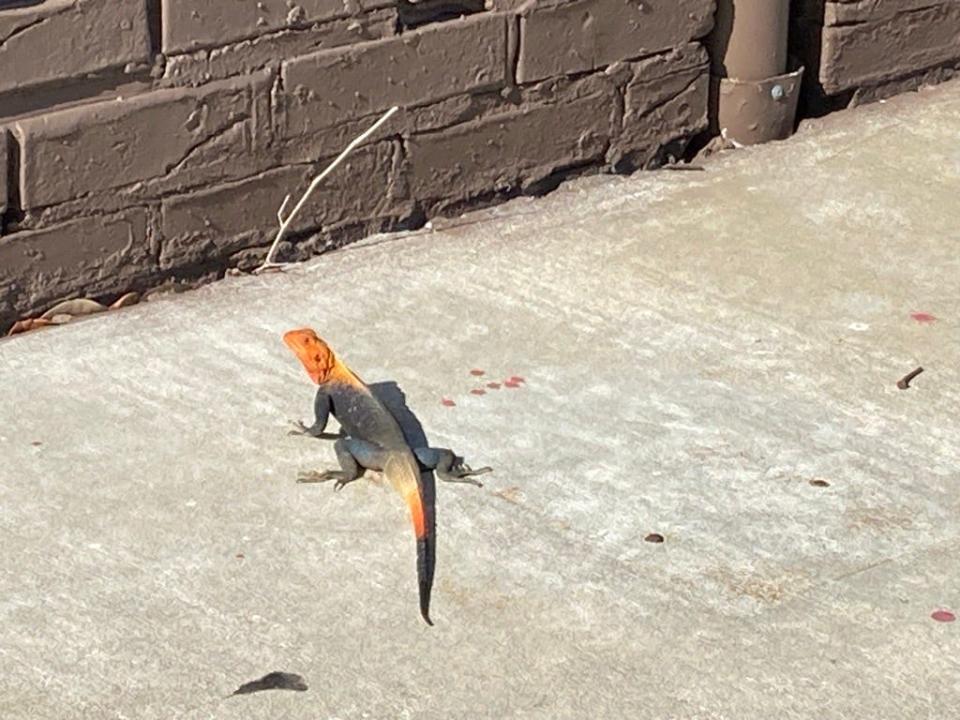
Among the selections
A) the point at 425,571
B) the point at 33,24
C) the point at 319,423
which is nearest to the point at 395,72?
the point at 33,24

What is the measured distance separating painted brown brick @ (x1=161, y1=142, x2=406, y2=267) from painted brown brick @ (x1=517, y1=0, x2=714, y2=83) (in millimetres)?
624

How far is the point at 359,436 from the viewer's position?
5414 millimetres

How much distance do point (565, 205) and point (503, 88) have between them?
465 mm

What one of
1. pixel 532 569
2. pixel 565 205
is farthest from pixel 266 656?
pixel 565 205

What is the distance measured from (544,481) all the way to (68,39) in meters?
2.01

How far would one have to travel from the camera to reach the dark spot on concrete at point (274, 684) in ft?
14.5

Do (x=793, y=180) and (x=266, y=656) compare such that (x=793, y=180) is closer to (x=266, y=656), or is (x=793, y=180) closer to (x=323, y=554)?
(x=323, y=554)

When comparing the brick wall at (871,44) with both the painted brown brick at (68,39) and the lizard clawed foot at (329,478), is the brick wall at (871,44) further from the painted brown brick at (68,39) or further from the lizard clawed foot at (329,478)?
the lizard clawed foot at (329,478)

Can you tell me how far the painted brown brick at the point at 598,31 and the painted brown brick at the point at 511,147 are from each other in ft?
0.43

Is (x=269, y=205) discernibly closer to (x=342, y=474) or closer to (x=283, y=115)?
(x=283, y=115)

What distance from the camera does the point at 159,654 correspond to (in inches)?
180

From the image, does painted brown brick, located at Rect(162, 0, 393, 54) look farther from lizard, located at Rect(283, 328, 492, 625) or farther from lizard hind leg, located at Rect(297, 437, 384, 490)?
lizard hind leg, located at Rect(297, 437, 384, 490)

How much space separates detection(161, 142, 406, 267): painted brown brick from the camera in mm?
6594

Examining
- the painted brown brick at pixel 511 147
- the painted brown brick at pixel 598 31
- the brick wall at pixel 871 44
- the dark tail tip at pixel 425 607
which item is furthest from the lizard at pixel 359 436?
the brick wall at pixel 871 44
